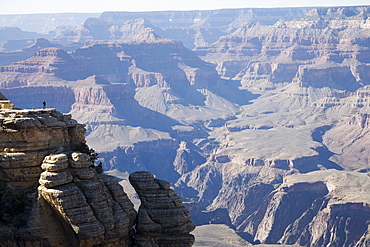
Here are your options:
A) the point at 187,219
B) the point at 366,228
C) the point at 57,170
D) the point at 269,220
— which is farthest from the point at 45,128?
the point at 269,220

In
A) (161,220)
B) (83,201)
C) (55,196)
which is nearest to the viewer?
(55,196)

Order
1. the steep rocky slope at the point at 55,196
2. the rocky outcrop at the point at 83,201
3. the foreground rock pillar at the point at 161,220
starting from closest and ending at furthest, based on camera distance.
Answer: the rocky outcrop at the point at 83,201, the steep rocky slope at the point at 55,196, the foreground rock pillar at the point at 161,220

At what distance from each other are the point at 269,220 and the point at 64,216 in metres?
147

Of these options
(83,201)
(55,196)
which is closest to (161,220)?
(83,201)

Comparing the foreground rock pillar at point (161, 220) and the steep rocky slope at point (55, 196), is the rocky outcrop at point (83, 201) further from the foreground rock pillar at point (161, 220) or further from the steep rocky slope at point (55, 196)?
the foreground rock pillar at point (161, 220)

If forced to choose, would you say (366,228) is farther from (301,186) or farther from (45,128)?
(45,128)

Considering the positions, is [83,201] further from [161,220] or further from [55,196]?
[161,220]

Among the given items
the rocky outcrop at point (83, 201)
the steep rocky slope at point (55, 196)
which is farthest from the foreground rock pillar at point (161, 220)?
the rocky outcrop at point (83, 201)

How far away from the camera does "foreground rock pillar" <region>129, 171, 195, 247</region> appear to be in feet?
101

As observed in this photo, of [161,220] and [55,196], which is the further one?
[161,220]

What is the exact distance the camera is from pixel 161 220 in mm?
30969

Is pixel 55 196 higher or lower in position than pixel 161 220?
higher

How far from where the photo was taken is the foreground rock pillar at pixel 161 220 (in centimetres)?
3084

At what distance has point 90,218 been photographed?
28.3 metres
